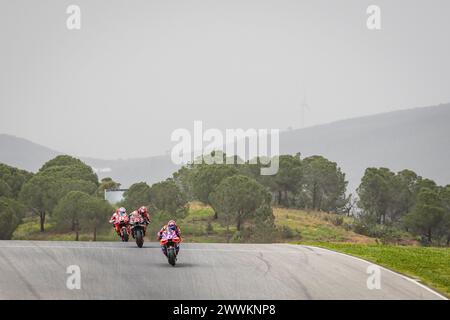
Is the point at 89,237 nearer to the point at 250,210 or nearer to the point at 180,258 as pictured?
the point at 250,210

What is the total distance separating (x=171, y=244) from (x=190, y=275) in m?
2.17

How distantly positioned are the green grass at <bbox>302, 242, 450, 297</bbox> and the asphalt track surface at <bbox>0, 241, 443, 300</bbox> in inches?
30.2

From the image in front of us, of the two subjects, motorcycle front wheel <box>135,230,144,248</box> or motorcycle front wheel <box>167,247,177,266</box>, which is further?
motorcycle front wheel <box>135,230,144,248</box>

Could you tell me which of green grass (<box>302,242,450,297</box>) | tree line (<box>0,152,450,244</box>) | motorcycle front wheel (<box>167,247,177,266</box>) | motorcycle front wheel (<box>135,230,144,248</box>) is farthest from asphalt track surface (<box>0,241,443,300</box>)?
tree line (<box>0,152,450,244</box>)

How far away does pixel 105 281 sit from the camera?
691 inches

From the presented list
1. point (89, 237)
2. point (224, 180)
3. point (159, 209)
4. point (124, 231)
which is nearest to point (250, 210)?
point (224, 180)

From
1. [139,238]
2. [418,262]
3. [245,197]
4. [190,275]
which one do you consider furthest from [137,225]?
[245,197]

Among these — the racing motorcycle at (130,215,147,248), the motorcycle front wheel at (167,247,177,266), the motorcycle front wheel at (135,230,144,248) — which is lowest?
the motorcycle front wheel at (167,247,177,266)

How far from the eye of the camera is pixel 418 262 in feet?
80.6

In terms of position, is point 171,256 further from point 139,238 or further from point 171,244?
point 139,238

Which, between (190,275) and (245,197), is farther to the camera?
(245,197)

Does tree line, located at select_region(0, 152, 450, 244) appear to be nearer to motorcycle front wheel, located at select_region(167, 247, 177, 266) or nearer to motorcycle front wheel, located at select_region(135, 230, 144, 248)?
motorcycle front wheel, located at select_region(135, 230, 144, 248)

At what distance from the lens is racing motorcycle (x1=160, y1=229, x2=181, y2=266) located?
2089 cm

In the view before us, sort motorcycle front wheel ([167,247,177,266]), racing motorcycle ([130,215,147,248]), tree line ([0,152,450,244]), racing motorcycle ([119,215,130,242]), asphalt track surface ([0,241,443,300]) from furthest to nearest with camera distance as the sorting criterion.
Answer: tree line ([0,152,450,244]), racing motorcycle ([119,215,130,242]), racing motorcycle ([130,215,147,248]), motorcycle front wheel ([167,247,177,266]), asphalt track surface ([0,241,443,300])
